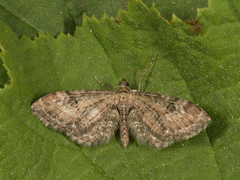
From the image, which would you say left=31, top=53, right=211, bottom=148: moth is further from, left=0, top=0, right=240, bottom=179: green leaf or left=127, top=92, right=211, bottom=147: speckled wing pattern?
left=0, top=0, right=240, bottom=179: green leaf

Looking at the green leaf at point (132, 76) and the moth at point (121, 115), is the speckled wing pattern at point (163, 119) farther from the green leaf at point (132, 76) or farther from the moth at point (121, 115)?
the green leaf at point (132, 76)

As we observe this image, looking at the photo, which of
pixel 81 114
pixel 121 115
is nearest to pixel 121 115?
pixel 121 115

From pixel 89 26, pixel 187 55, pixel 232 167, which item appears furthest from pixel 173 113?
pixel 89 26

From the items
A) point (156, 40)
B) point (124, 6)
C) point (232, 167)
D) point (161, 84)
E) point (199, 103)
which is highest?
point (124, 6)

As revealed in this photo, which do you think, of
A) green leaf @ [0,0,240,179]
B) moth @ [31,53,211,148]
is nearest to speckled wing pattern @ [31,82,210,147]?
moth @ [31,53,211,148]

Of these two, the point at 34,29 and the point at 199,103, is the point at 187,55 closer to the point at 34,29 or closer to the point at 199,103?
the point at 199,103

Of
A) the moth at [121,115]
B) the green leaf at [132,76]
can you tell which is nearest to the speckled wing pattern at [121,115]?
the moth at [121,115]
